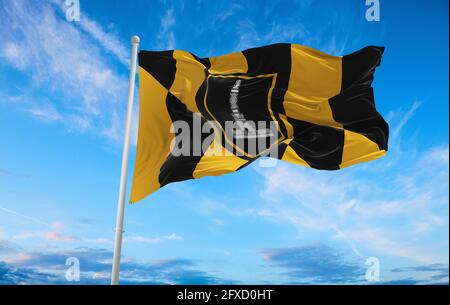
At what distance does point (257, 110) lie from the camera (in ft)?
31.9

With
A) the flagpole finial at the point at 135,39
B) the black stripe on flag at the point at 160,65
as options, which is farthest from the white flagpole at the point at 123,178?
the black stripe on flag at the point at 160,65

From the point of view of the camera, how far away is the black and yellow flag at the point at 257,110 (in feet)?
29.8

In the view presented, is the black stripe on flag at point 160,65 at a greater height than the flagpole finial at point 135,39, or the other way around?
the flagpole finial at point 135,39

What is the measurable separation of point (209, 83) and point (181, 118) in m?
0.99

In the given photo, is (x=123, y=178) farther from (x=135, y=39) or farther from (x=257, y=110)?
(x=257, y=110)

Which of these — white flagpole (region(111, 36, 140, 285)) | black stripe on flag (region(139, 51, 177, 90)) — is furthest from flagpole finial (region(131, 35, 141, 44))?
black stripe on flag (region(139, 51, 177, 90))

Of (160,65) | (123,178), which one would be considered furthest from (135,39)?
(123,178)

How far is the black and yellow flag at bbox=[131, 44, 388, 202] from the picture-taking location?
9086 millimetres

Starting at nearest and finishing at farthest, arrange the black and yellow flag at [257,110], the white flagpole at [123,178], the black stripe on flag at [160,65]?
the white flagpole at [123,178], the black and yellow flag at [257,110], the black stripe on flag at [160,65]

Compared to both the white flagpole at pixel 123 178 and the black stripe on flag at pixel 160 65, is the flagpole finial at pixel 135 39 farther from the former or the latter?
the black stripe on flag at pixel 160 65

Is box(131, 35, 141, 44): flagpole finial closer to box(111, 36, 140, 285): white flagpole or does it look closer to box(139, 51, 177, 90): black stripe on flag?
box(111, 36, 140, 285): white flagpole
